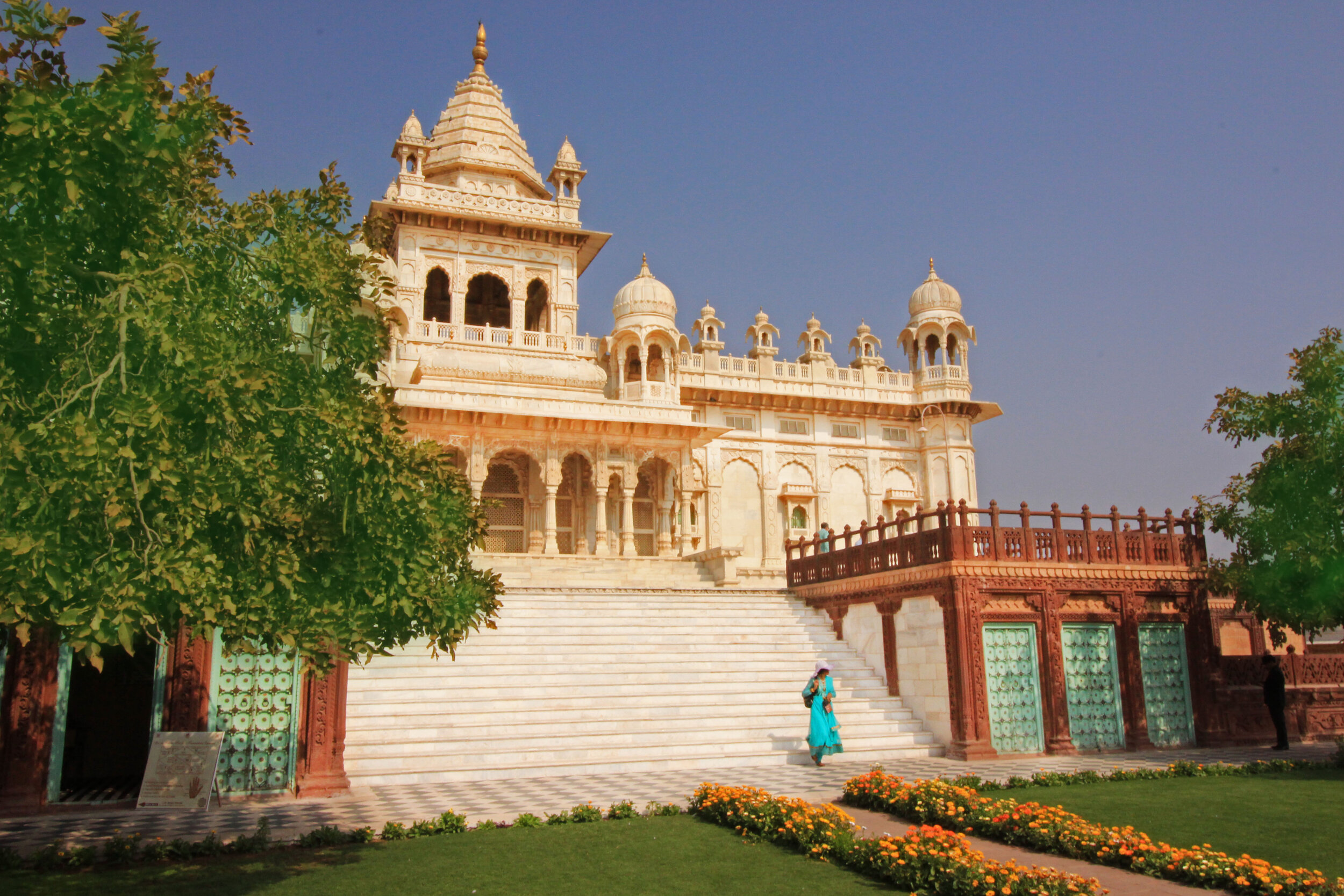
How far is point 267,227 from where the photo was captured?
24.2 feet

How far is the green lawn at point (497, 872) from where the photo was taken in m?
7.15

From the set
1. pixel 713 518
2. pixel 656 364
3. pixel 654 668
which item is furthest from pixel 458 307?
pixel 654 668

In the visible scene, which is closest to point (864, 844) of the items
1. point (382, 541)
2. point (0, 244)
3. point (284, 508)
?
point (382, 541)

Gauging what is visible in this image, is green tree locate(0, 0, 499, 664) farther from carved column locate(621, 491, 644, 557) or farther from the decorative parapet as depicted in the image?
the decorative parapet

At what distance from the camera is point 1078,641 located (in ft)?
53.2

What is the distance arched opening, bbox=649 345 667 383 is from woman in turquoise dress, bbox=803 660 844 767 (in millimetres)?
18158

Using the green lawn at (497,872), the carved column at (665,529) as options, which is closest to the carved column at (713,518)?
the carved column at (665,529)

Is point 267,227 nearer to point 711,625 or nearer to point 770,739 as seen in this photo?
point 770,739

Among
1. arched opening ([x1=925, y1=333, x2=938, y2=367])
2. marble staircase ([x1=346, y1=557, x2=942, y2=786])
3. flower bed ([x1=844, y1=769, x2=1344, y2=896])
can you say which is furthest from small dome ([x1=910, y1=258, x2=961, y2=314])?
flower bed ([x1=844, y1=769, x2=1344, y2=896])

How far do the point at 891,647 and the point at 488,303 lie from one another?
22962 millimetres

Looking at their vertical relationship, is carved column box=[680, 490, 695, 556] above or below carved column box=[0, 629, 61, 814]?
above

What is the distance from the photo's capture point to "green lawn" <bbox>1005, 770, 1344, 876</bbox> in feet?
27.3

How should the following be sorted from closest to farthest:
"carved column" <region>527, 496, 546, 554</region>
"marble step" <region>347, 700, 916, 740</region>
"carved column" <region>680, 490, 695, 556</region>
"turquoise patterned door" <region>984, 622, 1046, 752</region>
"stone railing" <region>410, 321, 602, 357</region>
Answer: "marble step" <region>347, 700, 916, 740</region> < "turquoise patterned door" <region>984, 622, 1046, 752</region> < "carved column" <region>527, 496, 546, 554</region> < "carved column" <region>680, 490, 695, 556</region> < "stone railing" <region>410, 321, 602, 357</region>

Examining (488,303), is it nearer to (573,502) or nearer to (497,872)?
(573,502)
